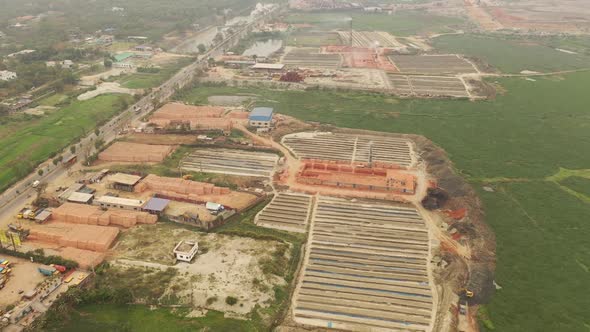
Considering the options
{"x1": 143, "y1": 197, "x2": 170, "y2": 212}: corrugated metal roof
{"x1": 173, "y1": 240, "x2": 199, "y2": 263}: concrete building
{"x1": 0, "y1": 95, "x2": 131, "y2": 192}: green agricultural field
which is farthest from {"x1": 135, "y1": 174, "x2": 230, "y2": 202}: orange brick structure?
{"x1": 0, "y1": 95, "x2": 131, "y2": 192}: green agricultural field

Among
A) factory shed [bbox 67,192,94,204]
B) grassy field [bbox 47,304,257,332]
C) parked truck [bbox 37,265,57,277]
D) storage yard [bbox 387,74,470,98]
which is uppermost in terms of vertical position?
storage yard [bbox 387,74,470,98]

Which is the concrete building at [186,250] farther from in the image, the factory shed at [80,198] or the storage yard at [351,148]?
the storage yard at [351,148]

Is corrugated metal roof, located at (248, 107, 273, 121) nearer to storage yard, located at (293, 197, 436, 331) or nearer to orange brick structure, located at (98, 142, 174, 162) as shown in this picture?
orange brick structure, located at (98, 142, 174, 162)

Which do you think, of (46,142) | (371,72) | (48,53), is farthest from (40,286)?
(48,53)

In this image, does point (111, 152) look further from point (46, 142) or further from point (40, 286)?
point (40, 286)

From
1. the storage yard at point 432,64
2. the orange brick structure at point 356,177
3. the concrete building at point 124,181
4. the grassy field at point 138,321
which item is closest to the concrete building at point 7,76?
the concrete building at point 124,181
